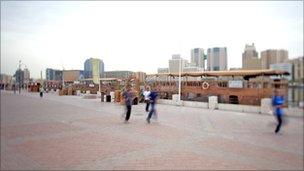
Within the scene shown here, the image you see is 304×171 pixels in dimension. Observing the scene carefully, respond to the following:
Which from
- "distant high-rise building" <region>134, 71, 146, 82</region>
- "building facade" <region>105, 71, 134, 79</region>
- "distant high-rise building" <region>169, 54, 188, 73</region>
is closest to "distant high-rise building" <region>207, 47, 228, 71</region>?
"distant high-rise building" <region>169, 54, 188, 73</region>

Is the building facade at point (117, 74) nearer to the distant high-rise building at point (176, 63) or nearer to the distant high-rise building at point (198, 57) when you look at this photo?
the distant high-rise building at point (176, 63)

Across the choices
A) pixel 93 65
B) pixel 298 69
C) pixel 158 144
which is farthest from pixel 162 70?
pixel 158 144

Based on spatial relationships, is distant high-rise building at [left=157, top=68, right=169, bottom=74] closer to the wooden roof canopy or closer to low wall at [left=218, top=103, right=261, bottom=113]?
the wooden roof canopy

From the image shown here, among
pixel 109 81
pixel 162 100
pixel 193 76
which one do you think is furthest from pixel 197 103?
pixel 109 81

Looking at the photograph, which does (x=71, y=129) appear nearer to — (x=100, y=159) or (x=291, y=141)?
(x=100, y=159)

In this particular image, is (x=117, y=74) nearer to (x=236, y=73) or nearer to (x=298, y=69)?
(x=236, y=73)

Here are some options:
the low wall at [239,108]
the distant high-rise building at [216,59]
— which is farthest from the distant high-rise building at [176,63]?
the low wall at [239,108]
